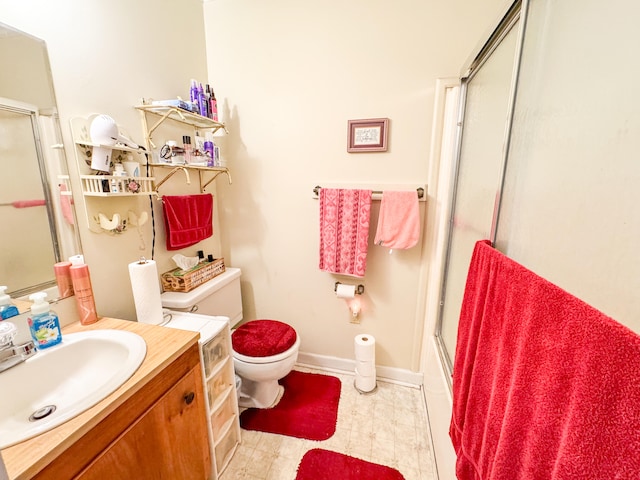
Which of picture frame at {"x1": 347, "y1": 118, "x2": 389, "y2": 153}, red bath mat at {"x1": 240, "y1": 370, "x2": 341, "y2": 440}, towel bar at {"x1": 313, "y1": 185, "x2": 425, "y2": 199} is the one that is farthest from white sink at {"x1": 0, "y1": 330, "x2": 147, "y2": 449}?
picture frame at {"x1": 347, "y1": 118, "x2": 389, "y2": 153}

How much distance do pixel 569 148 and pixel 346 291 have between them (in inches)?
51.1

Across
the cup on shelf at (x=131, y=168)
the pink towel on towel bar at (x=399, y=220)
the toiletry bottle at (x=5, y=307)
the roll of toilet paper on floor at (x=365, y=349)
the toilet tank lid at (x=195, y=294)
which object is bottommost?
the roll of toilet paper on floor at (x=365, y=349)

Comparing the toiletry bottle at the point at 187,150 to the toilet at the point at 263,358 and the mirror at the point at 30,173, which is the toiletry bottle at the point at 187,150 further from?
the toilet at the point at 263,358

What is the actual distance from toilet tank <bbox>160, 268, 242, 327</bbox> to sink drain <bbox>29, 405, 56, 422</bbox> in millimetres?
599

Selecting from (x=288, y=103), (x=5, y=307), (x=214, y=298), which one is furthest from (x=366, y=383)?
(x=288, y=103)

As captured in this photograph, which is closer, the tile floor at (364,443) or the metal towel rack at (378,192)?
the tile floor at (364,443)

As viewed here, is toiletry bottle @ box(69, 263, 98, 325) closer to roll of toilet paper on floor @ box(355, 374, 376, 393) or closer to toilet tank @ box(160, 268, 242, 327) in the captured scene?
toilet tank @ box(160, 268, 242, 327)

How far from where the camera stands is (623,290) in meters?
0.47

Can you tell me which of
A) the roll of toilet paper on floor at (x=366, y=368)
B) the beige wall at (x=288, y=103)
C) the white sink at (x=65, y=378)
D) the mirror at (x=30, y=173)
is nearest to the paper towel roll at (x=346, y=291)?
the beige wall at (x=288, y=103)

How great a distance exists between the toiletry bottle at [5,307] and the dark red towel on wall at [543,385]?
141 cm

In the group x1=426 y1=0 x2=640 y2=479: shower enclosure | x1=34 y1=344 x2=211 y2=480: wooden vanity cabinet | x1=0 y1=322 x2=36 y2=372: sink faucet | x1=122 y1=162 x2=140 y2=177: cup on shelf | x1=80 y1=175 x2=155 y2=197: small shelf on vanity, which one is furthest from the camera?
x1=122 y1=162 x2=140 y2=177: cup on shelf

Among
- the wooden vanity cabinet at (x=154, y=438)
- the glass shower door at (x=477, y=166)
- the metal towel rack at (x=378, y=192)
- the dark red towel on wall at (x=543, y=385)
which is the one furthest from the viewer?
the metal towel rack at (x=378, y=192)

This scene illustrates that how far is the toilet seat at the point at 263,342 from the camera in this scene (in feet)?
4.77

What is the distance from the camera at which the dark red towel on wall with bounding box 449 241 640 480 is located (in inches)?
12.9
